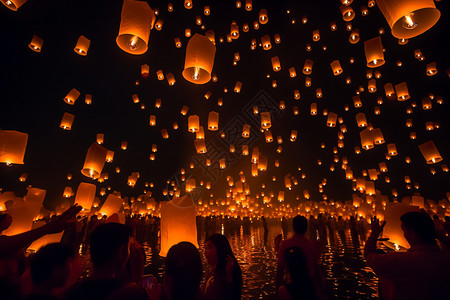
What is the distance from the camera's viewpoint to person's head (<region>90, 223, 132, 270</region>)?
4.84 feet

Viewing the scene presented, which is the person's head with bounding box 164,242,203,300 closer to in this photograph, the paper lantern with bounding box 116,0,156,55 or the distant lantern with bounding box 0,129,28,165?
the paper lantern with bounding box 116,0,156,55

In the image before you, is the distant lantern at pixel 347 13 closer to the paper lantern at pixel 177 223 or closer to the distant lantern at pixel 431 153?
the distant lantern at pixel 431 153

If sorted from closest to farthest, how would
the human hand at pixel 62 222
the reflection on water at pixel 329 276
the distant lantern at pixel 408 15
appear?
1. the human hand at pixel 62 222
2. the distant lantern at pixel 408 15
3. the reflection on water at pixel 329 276

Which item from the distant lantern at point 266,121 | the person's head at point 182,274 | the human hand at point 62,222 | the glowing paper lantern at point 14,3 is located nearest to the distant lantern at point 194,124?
the distant lantern at point 266,121

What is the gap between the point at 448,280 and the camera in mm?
1595

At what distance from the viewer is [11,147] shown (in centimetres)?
415

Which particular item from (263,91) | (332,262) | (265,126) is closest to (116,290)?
(265,126)

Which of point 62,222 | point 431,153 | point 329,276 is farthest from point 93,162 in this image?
point 431,153

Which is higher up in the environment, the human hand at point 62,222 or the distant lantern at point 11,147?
the distant lantern at point 11,147

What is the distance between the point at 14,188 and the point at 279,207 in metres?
28.2

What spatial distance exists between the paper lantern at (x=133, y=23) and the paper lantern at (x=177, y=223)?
2.07 meters

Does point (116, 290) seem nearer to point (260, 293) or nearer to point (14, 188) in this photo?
point (260, 293)

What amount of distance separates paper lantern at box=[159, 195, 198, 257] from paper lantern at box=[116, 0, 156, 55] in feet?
6.79

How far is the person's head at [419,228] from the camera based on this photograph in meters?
1.72
